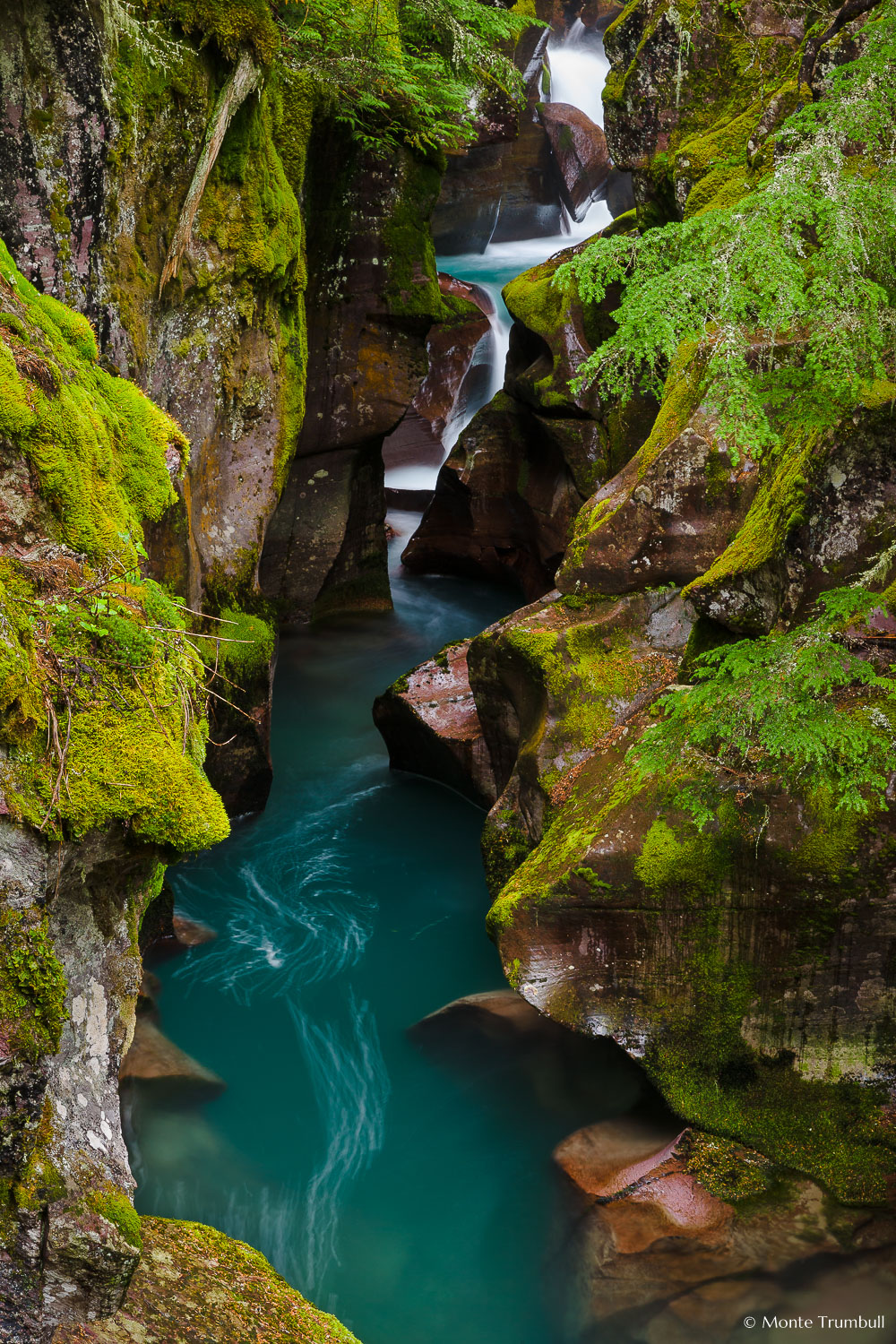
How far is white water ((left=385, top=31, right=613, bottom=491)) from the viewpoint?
2084 cm

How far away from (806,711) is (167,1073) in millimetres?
5902

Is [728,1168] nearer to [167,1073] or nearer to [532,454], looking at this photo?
[167,1073]

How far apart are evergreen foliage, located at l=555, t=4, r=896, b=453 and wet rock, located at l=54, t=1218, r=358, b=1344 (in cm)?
439

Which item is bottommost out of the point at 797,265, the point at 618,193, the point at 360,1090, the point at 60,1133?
the point at 360,1090

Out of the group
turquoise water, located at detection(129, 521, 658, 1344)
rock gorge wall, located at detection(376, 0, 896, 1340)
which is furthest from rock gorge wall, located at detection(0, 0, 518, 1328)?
rock gorge wall, located at detection(376, 0, 896, 1340)

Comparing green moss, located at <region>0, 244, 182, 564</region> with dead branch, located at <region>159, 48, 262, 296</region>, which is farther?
dead branch, located at <region>159, 48, 262, 296</region>

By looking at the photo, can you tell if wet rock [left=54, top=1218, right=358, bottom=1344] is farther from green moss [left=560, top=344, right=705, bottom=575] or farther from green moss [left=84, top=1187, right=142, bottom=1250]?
green moss [left=560, top=344, right=705, bottom=575]

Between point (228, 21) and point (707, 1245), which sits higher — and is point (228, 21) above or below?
above

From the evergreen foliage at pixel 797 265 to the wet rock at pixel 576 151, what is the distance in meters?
23.3

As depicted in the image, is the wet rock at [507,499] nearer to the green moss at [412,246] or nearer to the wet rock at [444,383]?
the green moss at [412,246]

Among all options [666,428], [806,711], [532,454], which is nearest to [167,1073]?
[806,711]

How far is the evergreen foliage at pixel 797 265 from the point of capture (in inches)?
175

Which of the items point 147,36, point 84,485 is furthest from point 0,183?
point 84,485

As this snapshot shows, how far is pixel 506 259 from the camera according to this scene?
998 inches
